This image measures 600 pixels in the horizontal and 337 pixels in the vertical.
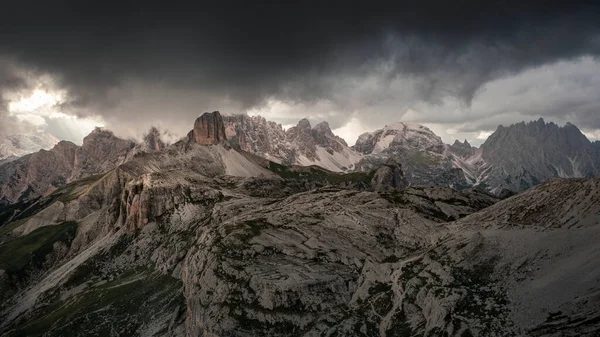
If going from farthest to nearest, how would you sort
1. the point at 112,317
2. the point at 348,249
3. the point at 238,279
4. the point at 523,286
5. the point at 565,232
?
the point at 112,317 < the point at 348,249 < the point at 238,279 < the point at 565,232 < the point at 523,286

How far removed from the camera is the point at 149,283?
502ft

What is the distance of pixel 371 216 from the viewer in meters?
125

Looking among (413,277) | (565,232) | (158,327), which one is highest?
(565,232)

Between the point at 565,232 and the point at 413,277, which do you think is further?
the point at 413,277

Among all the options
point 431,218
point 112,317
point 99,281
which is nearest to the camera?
point 431,218

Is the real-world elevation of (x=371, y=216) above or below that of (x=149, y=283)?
above

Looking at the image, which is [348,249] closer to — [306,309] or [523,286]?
[306,309]

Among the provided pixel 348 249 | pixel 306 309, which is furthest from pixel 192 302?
pixel 348 249

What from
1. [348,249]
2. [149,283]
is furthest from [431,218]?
[149,283]

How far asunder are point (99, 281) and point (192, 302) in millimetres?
93612

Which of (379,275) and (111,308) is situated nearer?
(379,275)

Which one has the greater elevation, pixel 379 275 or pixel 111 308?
pixel 379 275

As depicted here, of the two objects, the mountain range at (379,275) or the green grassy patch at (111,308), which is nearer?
the mountain range at (379,275)

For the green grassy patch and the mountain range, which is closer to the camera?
the mountain range
